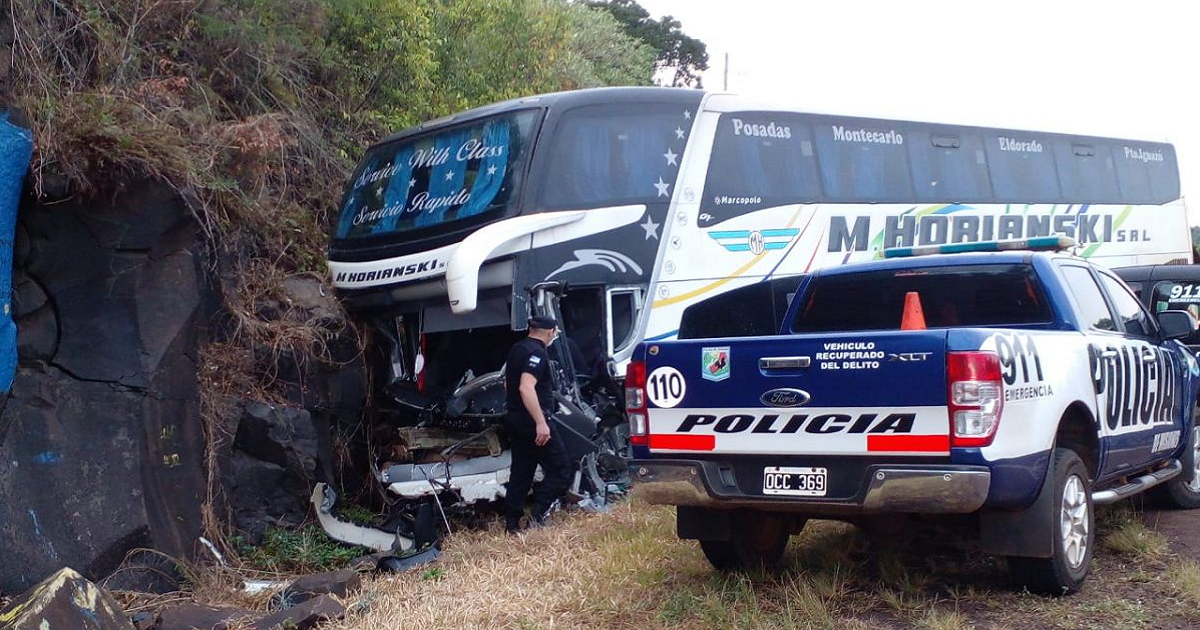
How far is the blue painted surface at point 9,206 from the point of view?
7801mm

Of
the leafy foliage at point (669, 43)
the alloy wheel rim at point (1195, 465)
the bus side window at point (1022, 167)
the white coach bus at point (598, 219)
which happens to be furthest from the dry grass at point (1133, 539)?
the leafy foliage at point (669, 43)

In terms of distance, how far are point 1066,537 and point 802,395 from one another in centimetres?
156

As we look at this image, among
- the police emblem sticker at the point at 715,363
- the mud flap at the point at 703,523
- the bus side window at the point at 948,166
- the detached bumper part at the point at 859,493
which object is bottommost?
the mud flap at the point at 703,523

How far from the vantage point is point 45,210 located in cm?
809

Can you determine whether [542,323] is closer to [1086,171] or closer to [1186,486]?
[1186,486]

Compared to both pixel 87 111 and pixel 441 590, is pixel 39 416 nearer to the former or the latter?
pixel 87 111

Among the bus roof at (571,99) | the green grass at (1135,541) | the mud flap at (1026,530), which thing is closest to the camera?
the mud flap at (1026,530)

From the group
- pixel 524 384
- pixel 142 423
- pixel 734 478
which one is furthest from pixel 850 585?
pixel 142 423

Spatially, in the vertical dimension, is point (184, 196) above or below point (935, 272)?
above

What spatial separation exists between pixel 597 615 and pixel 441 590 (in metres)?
1.27

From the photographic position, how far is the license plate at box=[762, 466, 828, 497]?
591cm

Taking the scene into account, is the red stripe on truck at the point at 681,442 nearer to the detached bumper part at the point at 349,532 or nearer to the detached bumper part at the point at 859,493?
the detached bumper part at the point at 859,493

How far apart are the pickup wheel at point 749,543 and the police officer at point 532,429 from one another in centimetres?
232

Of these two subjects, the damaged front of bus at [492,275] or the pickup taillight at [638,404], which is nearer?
the pickup taillight at [638,404]
